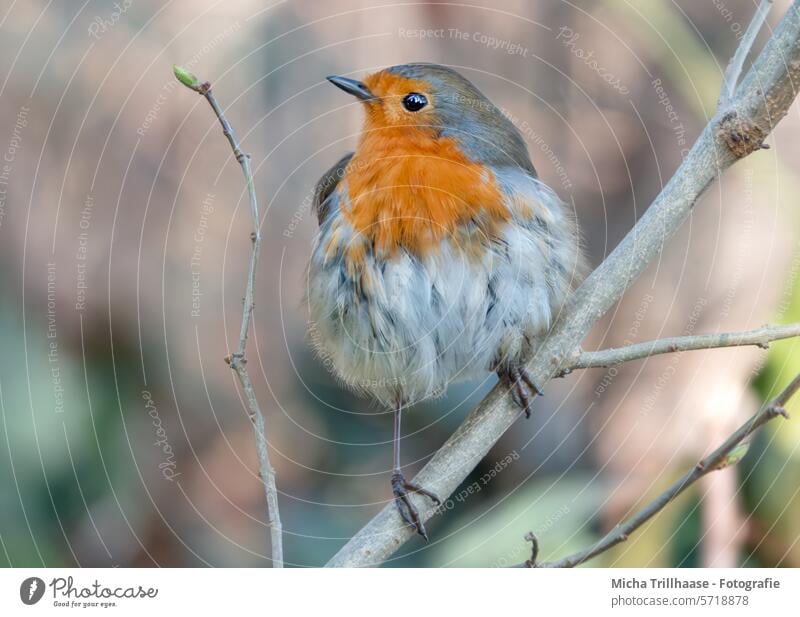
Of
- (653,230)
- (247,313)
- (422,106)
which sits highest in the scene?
(422,106)

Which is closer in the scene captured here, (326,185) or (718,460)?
(718,460)

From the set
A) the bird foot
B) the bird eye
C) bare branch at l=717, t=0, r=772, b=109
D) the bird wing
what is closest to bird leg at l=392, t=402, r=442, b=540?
the bird foot

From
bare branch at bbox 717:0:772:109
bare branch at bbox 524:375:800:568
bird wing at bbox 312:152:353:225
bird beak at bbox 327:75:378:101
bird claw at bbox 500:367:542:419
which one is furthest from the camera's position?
bird wing at bbox 312:152:353:225

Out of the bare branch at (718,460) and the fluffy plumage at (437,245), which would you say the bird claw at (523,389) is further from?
the bare branch at (718,460)

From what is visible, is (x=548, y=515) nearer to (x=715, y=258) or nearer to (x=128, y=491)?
(x=715, y=258)

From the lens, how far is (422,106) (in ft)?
6.76

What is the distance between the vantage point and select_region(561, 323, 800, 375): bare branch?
64.7 inches

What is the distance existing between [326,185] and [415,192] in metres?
0.44

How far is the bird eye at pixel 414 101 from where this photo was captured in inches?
80.8

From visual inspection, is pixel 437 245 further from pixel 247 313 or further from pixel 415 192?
pixel 247 313

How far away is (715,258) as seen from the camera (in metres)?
2.56

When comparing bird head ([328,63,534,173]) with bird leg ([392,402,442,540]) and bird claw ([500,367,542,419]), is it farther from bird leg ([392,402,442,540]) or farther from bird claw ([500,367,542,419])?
bird leg ([392,402,442,540])

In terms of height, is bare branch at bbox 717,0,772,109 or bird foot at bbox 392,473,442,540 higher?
bare branch at bbox 717,0,772,109

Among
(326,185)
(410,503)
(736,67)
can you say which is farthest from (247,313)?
(736,67)
